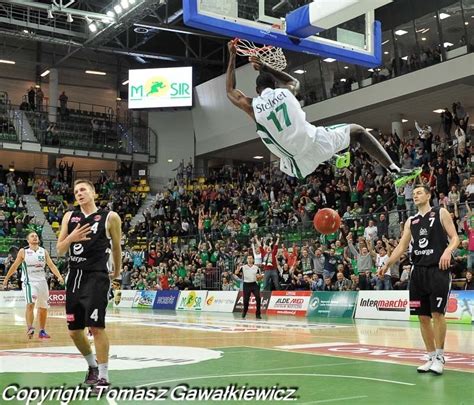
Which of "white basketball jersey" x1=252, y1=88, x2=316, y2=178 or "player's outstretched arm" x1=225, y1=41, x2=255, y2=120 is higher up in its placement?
"player's outstretched arm" x1=225, y1=41, x2=255, y2=120

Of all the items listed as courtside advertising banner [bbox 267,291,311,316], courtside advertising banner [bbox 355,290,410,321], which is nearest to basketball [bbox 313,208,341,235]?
courtside advertising banner [bbox 355,290,410,321]

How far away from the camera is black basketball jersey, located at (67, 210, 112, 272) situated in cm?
683

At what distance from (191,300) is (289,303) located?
518 cm

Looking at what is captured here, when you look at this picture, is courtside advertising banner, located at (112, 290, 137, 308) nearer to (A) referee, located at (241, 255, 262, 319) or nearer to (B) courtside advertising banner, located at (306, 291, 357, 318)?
(A) referee, located at (241, 255, 262, 319)

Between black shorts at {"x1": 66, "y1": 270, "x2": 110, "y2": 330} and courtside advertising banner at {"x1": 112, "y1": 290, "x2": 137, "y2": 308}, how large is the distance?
2182cm

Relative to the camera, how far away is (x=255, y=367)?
27.8 ft

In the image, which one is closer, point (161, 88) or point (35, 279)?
point (35, 279)

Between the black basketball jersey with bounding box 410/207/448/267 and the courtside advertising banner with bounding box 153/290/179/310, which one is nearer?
the black basketball jersey with bounding box 410/207/448/267

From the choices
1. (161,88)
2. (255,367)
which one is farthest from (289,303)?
(161,88)

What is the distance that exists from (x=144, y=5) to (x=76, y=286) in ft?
77.6

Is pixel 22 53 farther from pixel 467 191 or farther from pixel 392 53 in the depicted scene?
pixel 467 191

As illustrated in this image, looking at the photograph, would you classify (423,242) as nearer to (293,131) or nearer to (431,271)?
(431,271)

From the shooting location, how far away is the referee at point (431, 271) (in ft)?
25.6

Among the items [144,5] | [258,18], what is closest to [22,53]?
[144,5]
